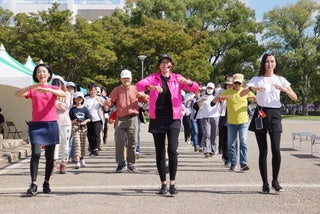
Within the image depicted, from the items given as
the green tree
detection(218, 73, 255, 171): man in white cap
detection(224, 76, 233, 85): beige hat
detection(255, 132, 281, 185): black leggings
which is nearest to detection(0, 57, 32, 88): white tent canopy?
detection(224, 76, 233, 85): beige hat

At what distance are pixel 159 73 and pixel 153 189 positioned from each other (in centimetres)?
159

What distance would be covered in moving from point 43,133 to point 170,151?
5.55 ft

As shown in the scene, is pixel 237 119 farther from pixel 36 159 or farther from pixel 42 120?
pixel 36 159

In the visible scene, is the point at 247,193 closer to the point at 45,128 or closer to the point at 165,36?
the point at 45,128

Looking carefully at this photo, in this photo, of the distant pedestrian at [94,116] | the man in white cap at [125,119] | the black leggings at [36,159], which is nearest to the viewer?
the black leggings at [36,159]

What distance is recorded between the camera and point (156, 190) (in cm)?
675

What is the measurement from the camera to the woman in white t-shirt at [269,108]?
6574 mm

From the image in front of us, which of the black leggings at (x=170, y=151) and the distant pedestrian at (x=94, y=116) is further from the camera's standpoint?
the distant pedestrian at (x=94, y=116)

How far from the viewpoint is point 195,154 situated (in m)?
12.3

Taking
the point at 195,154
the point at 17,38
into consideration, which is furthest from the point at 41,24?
the point at 195,154

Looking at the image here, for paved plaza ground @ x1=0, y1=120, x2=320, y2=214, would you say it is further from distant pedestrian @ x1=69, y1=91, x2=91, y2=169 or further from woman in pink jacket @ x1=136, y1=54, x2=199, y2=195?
woman in pink jacket @ x1=136, y1=54, x2=199, y2=195

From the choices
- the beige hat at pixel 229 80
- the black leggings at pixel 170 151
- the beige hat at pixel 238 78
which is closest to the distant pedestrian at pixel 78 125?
the beige hat at pixel 229 80

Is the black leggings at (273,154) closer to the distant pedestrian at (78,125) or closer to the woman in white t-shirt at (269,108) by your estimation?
the woman in white t-shirt at (269,108)

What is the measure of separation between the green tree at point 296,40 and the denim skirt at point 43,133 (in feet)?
178
